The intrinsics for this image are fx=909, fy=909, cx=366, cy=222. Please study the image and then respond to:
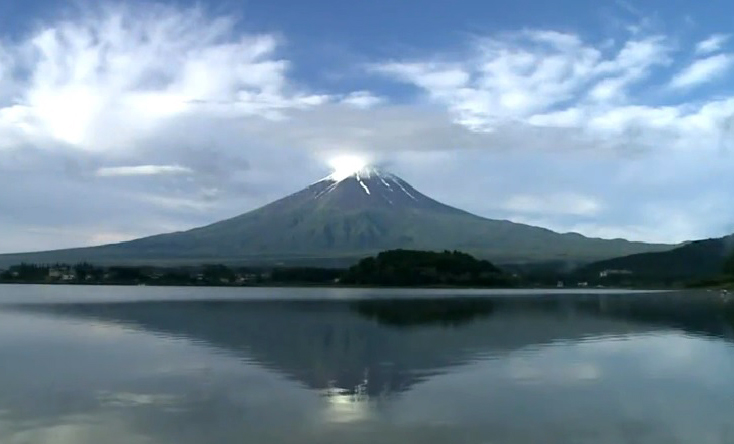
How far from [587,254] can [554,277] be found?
44.1m

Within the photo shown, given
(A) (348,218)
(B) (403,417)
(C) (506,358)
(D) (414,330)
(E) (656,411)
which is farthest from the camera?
(A) (348,218)

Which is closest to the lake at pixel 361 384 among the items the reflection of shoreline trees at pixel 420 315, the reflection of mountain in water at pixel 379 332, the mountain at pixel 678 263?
the reflection of mountain in water at pixel 379 332

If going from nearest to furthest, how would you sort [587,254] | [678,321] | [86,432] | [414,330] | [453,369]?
[86,432] < [453,369] < [414,330] < [678,321] < [587,254]

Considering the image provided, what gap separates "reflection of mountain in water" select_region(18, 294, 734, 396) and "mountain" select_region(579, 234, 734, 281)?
6125cm

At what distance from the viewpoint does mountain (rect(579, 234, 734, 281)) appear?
96062 mm

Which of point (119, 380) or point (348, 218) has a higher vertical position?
point (348, 218)

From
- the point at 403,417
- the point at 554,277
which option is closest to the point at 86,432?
the point at 403,417

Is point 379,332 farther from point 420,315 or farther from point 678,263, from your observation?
point 678,263

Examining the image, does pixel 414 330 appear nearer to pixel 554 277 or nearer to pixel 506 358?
pixel 506 358

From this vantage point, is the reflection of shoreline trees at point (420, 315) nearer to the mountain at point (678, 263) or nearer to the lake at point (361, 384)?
the lake at point (361, 384)

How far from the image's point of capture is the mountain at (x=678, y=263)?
96062mm

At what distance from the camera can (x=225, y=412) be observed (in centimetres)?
1137

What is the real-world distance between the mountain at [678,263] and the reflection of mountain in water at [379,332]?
201 ft

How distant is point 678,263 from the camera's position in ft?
344
